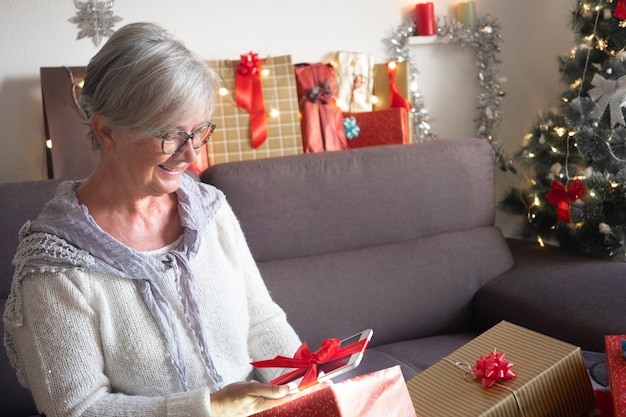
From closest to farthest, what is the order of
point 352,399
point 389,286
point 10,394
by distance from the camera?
point 352,399 → point 10,394 → point 389,286

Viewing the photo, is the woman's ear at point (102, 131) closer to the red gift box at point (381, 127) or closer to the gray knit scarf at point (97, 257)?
the gray knit scarf at point (97, 257)

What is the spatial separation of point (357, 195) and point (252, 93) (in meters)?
0.62

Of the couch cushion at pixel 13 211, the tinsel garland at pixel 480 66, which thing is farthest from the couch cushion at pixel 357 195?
the tinsel garland at pixel 480 66

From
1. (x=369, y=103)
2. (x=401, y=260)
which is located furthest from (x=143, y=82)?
(x=369, y=103)

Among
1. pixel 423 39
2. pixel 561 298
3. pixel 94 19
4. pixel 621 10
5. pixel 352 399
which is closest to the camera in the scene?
pixel 352 399

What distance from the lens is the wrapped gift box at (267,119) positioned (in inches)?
96.7

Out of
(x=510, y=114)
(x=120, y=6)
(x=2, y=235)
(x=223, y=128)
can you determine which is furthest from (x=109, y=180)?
(x=510, y=114)

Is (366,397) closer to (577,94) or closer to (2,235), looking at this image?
(2,235)

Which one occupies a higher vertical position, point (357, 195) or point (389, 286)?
point (357, 195)

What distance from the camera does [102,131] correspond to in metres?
1.27

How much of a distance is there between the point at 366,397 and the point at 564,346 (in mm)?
496

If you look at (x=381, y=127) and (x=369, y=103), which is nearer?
(x=381, y=127)

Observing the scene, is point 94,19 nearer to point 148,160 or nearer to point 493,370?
point 148,160

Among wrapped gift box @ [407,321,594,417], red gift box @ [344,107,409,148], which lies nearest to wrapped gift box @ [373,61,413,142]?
red gift box @ [344,107,409,148]
